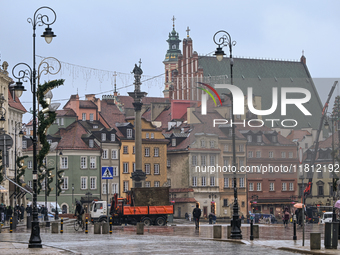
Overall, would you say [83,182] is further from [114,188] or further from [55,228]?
[55,228]

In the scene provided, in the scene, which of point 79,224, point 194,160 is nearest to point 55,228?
point 79,224

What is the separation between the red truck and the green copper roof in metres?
56.7

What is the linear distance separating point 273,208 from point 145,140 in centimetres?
1956

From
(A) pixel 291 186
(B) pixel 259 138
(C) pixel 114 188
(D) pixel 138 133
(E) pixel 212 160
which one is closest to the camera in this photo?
(D) pixel 138 133

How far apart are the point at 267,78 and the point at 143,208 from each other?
257ft

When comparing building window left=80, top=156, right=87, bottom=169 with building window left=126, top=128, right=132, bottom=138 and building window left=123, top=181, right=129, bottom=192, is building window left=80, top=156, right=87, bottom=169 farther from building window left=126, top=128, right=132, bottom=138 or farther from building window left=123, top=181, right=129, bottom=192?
building window left=126, top=128, right=132, bottom=138

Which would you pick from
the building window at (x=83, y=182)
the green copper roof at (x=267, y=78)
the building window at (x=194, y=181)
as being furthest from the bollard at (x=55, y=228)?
the green copper roof at (x=267, y=78)

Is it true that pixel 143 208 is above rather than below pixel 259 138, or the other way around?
below

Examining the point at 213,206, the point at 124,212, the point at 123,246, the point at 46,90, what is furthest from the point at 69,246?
the point at 213,206

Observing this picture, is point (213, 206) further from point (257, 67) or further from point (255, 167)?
point (257, 67)

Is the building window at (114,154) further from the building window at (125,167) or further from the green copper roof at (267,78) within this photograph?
the green copper roof at (267,78)

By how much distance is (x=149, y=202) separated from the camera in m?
55.6

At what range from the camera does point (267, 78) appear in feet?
422

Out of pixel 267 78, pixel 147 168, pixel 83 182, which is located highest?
pixel 267 78
